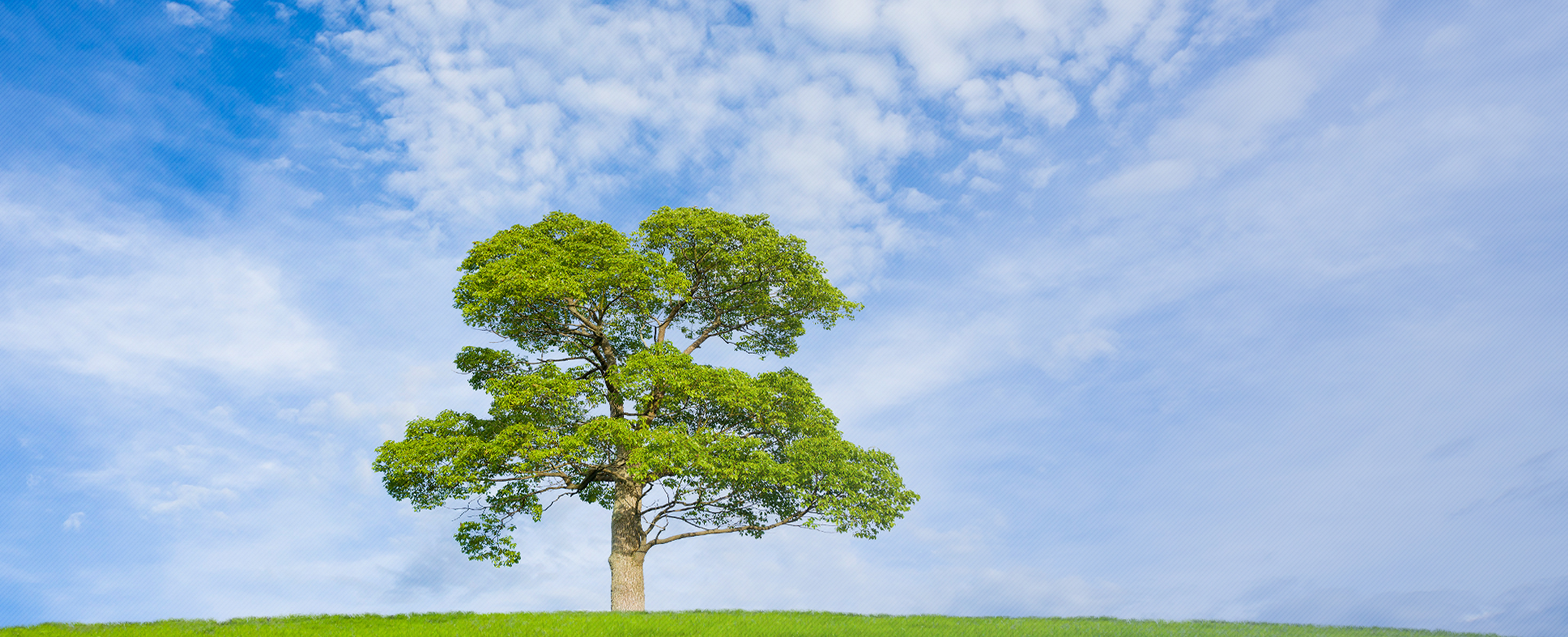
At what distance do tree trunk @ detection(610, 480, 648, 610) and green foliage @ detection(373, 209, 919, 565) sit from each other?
0.30m

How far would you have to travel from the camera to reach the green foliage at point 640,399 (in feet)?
76.0

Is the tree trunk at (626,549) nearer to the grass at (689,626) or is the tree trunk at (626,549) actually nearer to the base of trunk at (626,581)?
the base of trunk at (626,581)

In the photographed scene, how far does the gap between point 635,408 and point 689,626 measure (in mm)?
8227

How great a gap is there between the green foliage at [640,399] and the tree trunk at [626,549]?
0.30 metres

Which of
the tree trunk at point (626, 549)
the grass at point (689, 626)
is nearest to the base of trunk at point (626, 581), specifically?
the tree trunk at point (626, 549)

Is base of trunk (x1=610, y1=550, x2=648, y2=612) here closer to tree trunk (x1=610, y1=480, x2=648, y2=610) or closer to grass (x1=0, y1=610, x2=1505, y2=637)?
tree trunk (x1=610, y1=480, x2=648, y2=610)

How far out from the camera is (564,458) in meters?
23.6

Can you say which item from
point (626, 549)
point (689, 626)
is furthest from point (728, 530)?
point (689, 626)

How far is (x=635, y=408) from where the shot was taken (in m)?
24.7

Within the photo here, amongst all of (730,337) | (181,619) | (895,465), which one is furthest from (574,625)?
(730,337)

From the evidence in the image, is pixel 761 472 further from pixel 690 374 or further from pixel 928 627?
pixel 928 627

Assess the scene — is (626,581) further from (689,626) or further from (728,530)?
(689,626)

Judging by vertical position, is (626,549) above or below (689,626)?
above

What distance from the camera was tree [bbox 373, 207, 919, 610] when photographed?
23.2m
